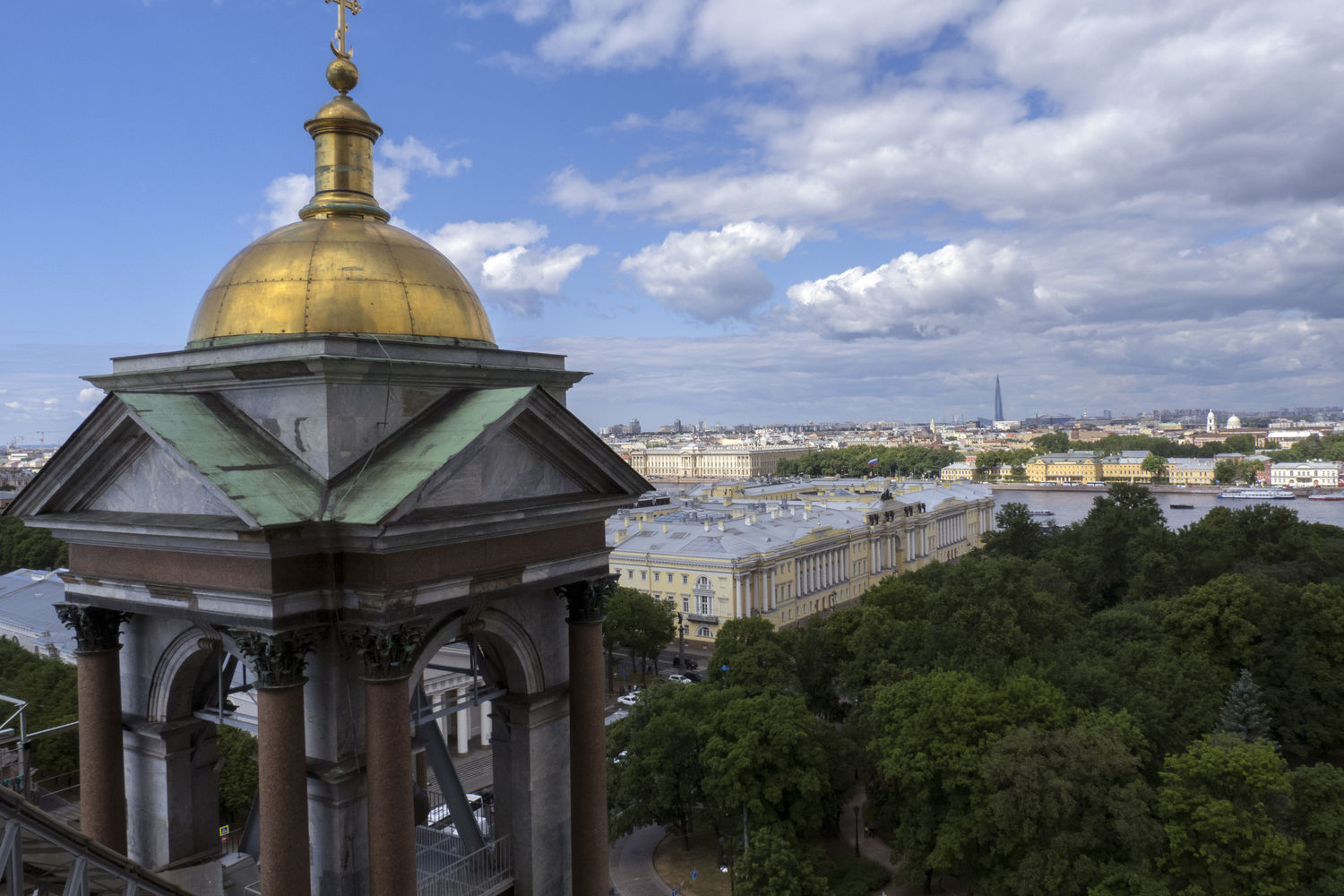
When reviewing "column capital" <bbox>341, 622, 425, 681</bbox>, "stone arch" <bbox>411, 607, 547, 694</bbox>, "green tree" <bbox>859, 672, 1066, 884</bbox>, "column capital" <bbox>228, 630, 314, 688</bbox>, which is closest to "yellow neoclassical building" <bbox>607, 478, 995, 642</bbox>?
"green tree" <bbox>859, 672, 1066, 884</bbox>

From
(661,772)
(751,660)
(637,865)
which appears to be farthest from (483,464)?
(751,660)

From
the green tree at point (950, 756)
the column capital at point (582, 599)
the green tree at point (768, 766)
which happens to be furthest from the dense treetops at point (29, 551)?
the column capital at point (582, 599)

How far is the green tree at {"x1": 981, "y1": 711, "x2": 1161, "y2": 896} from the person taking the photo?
30594 mm

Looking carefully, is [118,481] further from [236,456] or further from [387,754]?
[387,754]

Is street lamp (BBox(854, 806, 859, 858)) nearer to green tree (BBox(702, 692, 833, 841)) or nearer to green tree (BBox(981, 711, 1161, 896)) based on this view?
green tree (BBox(702, 692, 833, 841))

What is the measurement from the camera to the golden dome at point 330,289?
12.6 metres

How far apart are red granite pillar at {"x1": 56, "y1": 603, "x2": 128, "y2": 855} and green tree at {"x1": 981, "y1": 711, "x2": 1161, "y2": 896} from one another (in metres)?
28.1

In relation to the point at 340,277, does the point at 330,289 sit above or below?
below

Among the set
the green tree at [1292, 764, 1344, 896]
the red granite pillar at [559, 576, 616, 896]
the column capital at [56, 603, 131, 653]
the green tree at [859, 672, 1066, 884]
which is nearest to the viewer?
the column capital at [56, 603, 131, 653]

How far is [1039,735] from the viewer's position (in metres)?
33.5

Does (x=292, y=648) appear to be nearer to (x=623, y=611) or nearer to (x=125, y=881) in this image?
(x=125, y=881)

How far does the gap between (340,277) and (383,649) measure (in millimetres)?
5106

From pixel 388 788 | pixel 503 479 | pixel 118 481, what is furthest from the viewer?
pixel 503 479

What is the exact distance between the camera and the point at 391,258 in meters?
13.1
